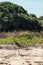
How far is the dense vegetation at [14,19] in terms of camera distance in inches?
1127

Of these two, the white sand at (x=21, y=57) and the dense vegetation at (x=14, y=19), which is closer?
the white sand at (x=21, y=57)

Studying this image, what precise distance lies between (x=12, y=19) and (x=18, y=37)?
886 cm

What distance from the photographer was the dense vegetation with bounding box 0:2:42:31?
28625 millimetres

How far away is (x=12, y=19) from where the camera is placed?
1152 inches

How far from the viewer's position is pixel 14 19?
2959 cm

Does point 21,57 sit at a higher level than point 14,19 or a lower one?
higher

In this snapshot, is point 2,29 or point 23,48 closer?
point 23,48

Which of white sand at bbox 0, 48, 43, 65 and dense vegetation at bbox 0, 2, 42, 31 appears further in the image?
dense vegetation at bbox 0, 2, 42, 31

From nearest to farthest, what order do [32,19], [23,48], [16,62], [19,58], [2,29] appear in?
[16,62] < [19,58] < [23,48] < [2,29] < [32,19]

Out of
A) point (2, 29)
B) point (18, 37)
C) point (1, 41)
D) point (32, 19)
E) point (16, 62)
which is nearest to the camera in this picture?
point (16, 62)

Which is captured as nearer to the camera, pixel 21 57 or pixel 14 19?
pixel 21 57

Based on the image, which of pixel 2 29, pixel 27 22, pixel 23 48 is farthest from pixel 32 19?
pixel 23 48

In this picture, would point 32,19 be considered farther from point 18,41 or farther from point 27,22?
point 18,41

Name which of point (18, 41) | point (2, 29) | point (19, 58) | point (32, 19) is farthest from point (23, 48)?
point (32, 19)
